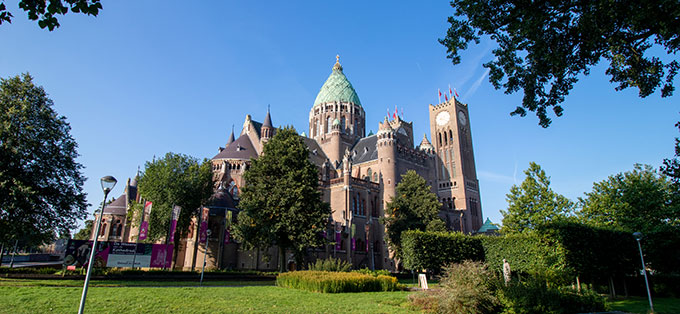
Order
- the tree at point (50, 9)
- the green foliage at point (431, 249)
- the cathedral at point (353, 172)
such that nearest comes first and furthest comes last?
the tree at point (50, 9), the green foliage at point (431, 249), the cathedral at point (353, 172)

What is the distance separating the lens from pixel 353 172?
213ft

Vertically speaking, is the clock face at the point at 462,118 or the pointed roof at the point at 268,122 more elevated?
the clock face at the point at 462,118

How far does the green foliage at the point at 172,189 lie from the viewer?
4166 centimetres

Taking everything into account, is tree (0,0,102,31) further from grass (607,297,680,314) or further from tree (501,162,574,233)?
tree (501,162,574,233)

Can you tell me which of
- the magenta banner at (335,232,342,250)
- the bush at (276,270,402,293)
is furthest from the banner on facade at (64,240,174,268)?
the magenta banner at (335,232,342,250)

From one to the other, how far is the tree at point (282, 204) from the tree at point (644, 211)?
96.7 ft

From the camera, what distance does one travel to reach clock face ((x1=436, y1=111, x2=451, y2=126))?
7607 cm

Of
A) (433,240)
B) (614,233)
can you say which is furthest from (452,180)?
(614,233)

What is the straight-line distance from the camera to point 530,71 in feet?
48.0

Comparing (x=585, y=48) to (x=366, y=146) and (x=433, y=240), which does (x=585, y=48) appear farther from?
(x=366, y=146)

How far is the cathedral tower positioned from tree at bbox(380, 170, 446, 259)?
23.1m

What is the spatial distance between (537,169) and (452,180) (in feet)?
92.3

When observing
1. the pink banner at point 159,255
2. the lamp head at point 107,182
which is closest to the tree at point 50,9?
the lamp head at point 107,182

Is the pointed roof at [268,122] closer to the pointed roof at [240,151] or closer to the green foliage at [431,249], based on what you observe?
the pointed roof at [240,151]
